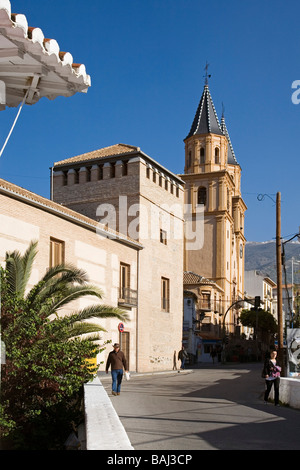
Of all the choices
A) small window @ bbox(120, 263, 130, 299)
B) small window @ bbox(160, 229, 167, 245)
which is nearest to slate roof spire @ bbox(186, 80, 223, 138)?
small window @ bbox(160, 229, 167, 245)

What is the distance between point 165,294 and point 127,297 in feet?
21.8

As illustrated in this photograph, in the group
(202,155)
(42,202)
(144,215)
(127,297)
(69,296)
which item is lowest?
(69,296)

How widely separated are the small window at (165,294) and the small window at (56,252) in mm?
12765

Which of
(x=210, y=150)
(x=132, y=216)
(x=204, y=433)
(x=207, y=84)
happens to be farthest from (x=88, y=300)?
(x=207, y=84)

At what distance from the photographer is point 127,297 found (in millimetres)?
34688

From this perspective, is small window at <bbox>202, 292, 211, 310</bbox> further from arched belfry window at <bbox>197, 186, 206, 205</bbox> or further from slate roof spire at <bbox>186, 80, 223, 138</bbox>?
slate roof spire at <bbox>186, 80, 223, 138</bbox>

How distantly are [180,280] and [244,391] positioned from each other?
21331mm

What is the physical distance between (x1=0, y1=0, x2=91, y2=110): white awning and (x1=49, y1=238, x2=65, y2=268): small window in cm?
1953

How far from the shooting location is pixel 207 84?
3238 inches

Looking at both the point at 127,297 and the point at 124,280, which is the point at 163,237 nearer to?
the point at 124,280

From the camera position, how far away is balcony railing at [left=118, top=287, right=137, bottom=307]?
34062 millimetres

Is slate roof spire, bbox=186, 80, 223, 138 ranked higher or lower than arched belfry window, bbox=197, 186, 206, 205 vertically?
higher

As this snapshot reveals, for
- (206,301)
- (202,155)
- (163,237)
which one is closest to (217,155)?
(202,155)
